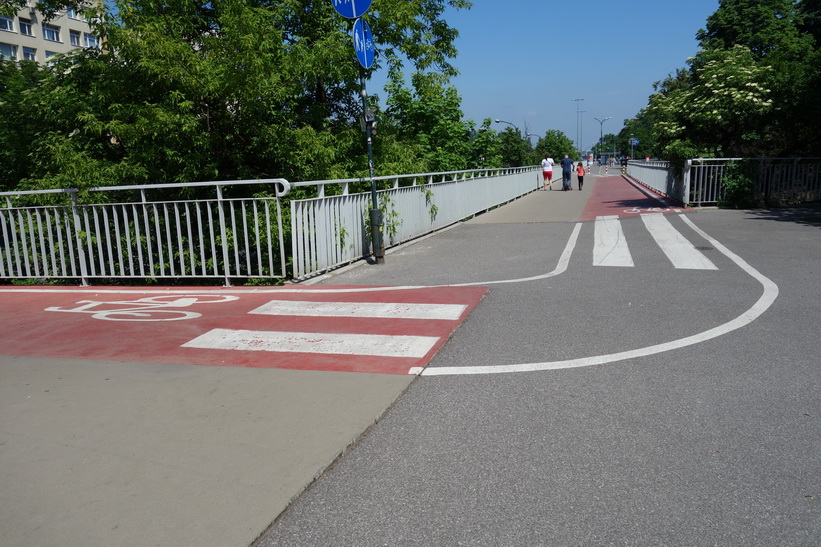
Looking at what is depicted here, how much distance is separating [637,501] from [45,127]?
12.8m

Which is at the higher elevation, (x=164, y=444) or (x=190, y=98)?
(x=190, y=98)

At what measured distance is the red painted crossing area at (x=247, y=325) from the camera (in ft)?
17.0

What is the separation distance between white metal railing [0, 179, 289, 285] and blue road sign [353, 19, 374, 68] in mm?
2304

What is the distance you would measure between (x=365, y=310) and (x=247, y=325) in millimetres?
1244

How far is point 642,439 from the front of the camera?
3.47 meters

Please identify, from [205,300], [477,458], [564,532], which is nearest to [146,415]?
[477,458]

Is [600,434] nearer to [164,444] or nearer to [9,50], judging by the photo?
[164,444]

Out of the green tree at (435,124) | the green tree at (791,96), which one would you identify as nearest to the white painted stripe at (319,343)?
the green tree at (435,124)

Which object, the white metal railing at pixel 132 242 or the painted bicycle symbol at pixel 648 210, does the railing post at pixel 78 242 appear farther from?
the painted bicycle symbol at pixel 648 210

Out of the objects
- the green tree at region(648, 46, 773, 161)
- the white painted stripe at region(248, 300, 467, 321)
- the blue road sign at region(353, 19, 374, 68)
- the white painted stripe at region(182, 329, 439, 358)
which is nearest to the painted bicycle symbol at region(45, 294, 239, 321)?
the white painted stripe at region(248, 300, 467, 321)

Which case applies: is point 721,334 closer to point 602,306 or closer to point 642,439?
point 602,306

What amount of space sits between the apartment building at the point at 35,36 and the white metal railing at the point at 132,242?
60861mm

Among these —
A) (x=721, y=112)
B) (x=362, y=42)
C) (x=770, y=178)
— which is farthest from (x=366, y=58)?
(x=770, y=178)

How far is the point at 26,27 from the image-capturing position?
64750 millimetres
